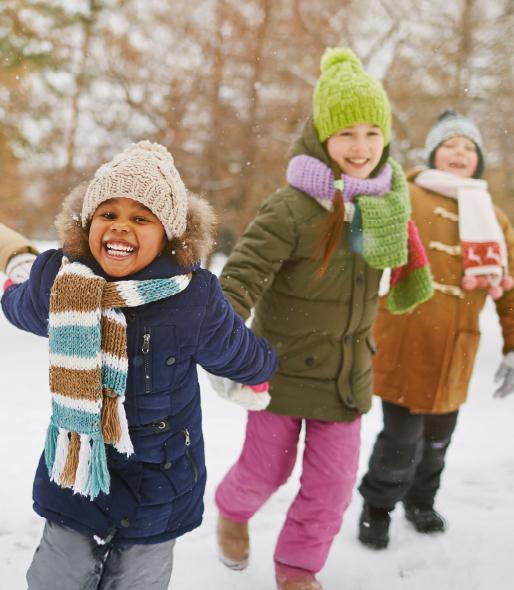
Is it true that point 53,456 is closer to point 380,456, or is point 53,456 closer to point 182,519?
point 182,519

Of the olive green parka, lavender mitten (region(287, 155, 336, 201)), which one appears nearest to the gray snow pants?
the olive green parka

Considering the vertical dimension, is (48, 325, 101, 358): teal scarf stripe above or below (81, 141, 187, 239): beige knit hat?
below

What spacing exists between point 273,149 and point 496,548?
634 centimetres

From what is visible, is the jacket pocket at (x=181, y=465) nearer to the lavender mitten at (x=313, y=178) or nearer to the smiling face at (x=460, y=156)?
the lavender mitten at (x=313, y=178)

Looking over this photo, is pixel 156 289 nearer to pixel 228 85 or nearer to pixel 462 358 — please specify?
pixel 462 358

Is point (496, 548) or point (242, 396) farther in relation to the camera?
point (496, 548)

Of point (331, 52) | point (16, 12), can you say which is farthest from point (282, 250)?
point (16, 12)

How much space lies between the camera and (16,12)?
8430 mm

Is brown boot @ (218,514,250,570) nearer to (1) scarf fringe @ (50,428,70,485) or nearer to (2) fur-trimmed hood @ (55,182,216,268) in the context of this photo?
(1) scarf fringe @ (50,428,70,485)

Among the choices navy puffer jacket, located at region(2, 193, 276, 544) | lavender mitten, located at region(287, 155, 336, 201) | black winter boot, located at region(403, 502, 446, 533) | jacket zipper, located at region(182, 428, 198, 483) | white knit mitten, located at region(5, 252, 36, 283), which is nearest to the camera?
navy puffer jacket, located at region(2, 193, 276, 544)

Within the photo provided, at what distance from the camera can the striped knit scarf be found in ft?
5.47

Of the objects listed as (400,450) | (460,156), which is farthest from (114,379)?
(460,156)

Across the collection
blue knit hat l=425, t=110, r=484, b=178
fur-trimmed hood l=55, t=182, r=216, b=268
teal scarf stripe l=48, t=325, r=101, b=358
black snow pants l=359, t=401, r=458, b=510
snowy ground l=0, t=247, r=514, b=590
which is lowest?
snowy ground l=0, t=247, r=514, b=590

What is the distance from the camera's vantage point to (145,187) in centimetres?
177
